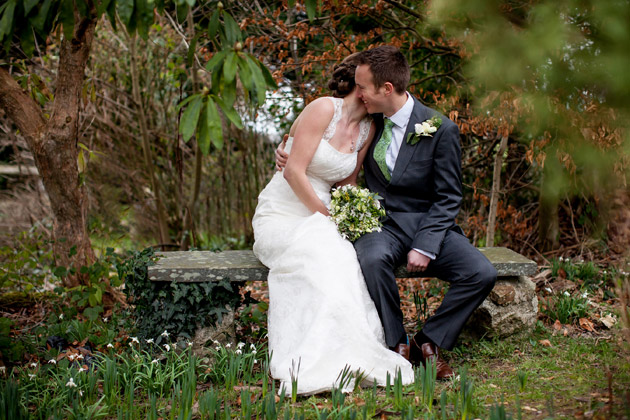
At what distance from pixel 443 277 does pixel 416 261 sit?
23 cm

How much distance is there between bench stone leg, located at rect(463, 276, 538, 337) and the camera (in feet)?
12.3

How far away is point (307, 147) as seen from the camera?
3.61m

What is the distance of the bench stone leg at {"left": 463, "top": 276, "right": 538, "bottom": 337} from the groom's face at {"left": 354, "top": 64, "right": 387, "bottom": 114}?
4.45 feet

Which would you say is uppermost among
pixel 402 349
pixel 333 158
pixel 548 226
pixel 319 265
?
pixel 333 158

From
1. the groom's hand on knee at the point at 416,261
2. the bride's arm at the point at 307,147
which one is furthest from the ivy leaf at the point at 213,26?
the groom's hand on knee at the point at 416,261

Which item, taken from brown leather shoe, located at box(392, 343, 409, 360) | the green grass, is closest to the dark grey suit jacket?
brown leather shoe, located at box(392, 343, 409, 360)

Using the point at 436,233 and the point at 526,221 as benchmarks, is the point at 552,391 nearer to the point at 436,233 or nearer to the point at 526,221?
the point at 436,233

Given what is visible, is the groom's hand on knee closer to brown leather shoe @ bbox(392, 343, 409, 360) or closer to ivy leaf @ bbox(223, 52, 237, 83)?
brown leather shoe @ bbox(392, 343, 409, 360)

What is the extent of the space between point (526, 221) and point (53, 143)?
4385 mm

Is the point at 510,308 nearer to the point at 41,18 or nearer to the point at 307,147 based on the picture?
the point at 307,147

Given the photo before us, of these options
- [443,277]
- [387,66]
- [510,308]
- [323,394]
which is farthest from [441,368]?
[387,66]

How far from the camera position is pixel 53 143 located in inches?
172

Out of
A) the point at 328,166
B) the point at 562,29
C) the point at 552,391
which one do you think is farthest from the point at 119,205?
the point at 562,29

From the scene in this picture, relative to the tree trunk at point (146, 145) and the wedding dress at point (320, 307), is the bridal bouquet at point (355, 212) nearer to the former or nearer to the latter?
the wedding dress at point (320, 307)
